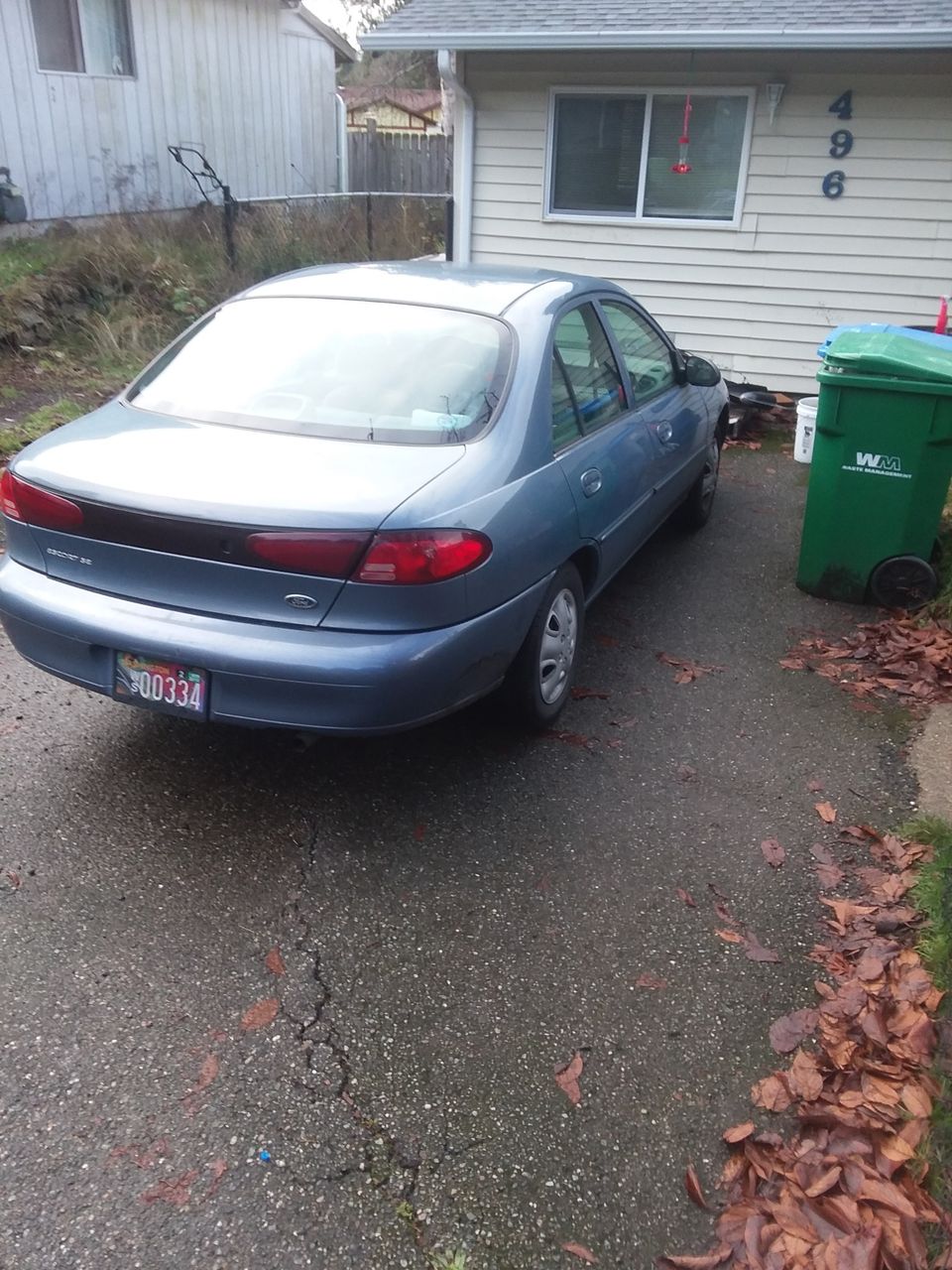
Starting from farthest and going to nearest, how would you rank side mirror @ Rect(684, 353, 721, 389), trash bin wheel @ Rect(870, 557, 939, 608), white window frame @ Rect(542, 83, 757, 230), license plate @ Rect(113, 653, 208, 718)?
white window frame @ Rect(542, 83, 757, 230) → side mirror @ Rect(684, 353, 721, 389) → trash bin wheel @ Rect(870, 557, 939, 608) → license plate @ Rect(113, 653, 208, 718)

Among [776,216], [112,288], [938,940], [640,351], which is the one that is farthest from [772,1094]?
[112,288]

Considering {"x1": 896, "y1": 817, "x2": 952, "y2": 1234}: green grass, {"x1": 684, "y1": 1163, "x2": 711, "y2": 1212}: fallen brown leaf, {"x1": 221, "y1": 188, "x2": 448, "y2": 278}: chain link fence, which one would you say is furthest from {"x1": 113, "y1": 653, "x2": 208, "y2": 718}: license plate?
{"x1": 221, "y1": 188, "x2": 448, "y2": 278}: chain link fence

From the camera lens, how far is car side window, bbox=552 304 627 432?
4258 mm

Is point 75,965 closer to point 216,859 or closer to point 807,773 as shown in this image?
point 216,859

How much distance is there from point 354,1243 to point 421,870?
50.4 inches

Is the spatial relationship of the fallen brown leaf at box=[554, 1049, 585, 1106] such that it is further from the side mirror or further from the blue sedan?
the side mirror

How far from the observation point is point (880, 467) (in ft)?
17.3

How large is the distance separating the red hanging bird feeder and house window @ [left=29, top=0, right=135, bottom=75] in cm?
764

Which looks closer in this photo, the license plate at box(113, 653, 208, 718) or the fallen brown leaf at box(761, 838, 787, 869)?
the license plate at box(113, 653, 208, 718)

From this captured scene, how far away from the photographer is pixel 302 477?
3229 mm

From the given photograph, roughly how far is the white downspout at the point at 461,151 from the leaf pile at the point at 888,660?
5360 millimetres

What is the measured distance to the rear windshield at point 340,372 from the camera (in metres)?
3.62

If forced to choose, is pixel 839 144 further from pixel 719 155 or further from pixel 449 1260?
pixel 449 1260

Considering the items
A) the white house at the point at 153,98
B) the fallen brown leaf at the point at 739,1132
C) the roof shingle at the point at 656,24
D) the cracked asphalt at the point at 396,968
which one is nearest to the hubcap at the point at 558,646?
the cracked asphalt at the point at 396,968
